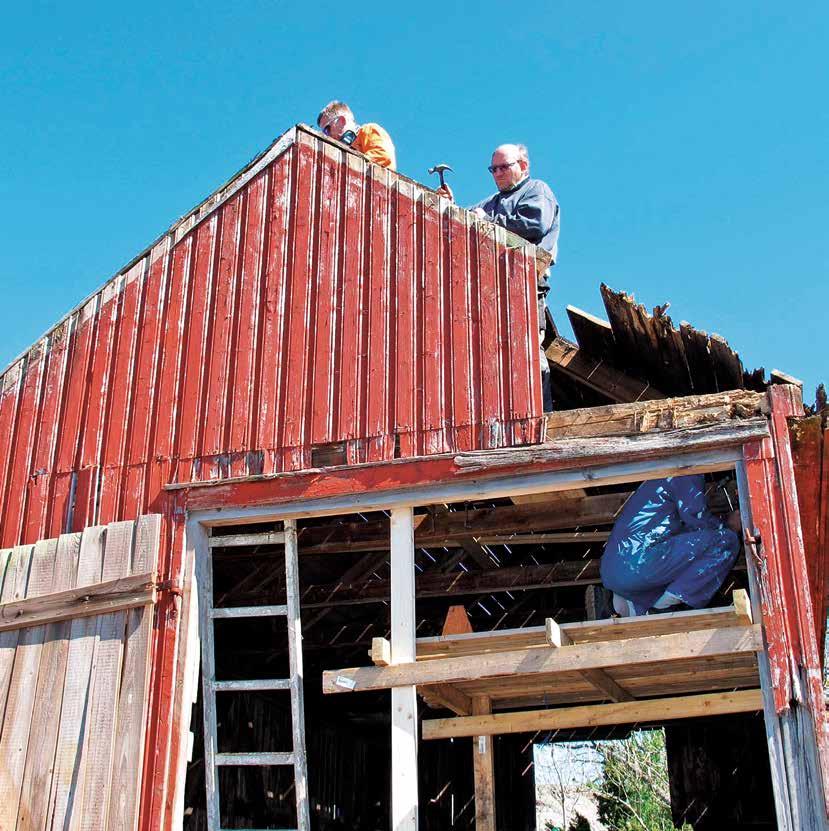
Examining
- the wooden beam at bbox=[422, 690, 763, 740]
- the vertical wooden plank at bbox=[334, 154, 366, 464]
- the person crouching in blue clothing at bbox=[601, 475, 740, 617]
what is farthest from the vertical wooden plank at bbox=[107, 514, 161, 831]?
the person crouching in blue clothing at bbox=[601, 475, 740, 617]

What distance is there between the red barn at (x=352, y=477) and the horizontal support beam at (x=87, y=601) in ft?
0.08

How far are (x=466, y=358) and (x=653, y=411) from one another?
4.90ft

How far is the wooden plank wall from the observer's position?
25.4 feet

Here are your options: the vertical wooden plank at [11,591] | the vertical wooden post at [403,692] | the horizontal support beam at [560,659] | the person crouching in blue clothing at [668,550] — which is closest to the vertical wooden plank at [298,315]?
the vertical wooden post at [403,692]

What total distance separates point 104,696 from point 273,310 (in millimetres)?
3355

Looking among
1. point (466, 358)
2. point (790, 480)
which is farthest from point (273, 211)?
point (790, 480)

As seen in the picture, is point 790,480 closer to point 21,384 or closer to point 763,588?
point 763,588

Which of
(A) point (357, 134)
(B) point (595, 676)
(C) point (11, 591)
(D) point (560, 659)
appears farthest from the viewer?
(A) point (357, 134)

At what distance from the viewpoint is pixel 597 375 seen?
366 inches

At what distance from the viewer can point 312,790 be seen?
14188 mm

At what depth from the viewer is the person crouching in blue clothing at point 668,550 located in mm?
7832

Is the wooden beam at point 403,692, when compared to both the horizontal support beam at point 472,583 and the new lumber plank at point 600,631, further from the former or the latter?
the horizontal support beam at point 472,583

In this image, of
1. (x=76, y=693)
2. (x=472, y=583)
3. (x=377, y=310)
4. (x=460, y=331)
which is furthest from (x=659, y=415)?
(x=76, y=693)

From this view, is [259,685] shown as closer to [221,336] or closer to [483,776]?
[483,776]
